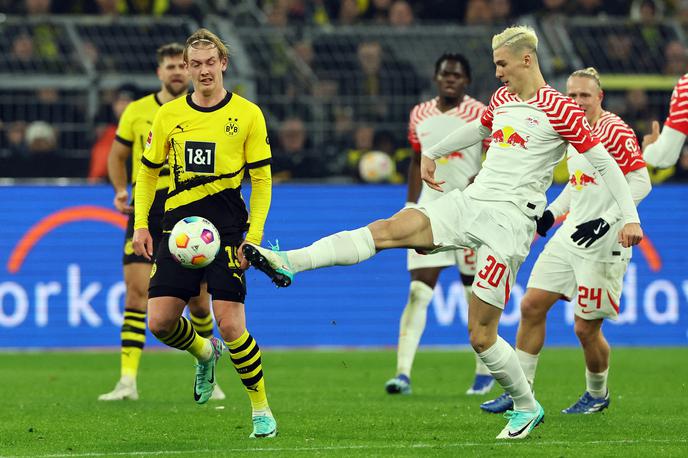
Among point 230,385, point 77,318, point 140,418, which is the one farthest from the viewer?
point 77,318

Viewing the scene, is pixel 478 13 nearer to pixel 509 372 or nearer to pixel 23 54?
pixel 23 54

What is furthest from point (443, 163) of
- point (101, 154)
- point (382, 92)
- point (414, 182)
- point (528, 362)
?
point (382, 92)

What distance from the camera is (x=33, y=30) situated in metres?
18.0

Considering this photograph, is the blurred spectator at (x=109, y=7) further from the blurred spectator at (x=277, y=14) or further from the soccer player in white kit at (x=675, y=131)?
the soccer player in white kit at (x=675, y=131)

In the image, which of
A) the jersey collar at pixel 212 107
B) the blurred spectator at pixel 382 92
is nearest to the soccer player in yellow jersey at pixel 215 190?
the jersey collar at pixel 212 107

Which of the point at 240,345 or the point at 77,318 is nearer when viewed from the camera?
the point at 240,345

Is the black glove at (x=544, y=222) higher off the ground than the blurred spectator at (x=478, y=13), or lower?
lower

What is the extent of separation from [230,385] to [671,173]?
7.34 metres

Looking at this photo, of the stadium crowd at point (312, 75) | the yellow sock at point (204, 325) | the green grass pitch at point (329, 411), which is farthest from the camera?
the stadium crowd at point (312, 75)

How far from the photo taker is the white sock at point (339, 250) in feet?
25.0

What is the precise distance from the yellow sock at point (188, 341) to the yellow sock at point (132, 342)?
6.43 feet

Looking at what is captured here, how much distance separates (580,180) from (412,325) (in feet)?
8.32

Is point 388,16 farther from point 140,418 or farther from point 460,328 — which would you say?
point 140,418

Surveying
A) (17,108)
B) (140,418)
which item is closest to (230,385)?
(140,418)
